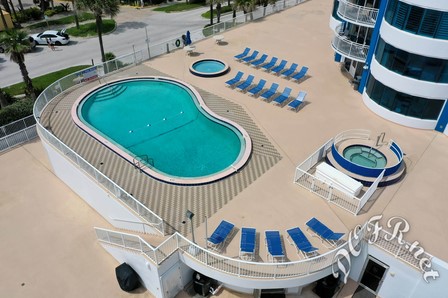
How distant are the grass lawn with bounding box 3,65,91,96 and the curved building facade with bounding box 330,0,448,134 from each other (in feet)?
87.5

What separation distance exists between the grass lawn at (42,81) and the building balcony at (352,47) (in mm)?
25597

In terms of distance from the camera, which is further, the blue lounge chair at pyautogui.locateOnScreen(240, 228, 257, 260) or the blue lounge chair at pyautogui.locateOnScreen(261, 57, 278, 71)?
the blue lounge chair at pyautogui.locateOnScreen(261, 57, 278, 71)

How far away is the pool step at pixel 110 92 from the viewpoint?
2515cm

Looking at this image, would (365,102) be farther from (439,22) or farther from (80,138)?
(80,138)

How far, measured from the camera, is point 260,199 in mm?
16875

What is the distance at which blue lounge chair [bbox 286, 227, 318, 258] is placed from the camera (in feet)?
46.3

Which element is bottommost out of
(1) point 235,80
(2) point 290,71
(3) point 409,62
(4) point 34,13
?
(4) point 34,13

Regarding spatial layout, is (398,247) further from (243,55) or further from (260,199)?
(243,55)

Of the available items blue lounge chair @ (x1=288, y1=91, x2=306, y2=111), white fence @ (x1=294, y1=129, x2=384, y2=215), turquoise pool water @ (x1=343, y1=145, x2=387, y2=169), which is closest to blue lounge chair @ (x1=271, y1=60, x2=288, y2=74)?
blue lounge chair @ (x1=288, y1=91, x2=306, y2=111)

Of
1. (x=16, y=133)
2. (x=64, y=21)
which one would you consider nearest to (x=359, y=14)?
(x=16, y=133)

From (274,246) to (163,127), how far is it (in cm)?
1090

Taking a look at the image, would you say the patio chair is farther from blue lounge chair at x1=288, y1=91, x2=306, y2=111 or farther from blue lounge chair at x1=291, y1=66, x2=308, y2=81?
blue lounge chair at x1=288, y1=91, x2=306, y2=111

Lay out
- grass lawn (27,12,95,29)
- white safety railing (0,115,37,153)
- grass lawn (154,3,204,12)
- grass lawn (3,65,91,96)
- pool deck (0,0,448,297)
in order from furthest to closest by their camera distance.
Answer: grass lawn (154,3,204,12), grass lawn (27,12,95,29), grass lawn (3,65,91,96), white safety railing (0,115,37,153), pool deck (0,0,448,297)

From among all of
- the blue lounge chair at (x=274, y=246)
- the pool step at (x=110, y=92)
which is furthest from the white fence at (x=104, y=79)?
the blue lounge chair at (x=274, y=246)
